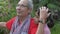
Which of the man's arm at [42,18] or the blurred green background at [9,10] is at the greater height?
the man's arm at [42,18]

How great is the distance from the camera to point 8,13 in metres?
6.28

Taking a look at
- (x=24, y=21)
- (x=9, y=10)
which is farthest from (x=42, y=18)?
(x=9, y=10)

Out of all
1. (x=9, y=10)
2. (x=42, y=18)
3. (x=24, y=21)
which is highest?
(x=42, y=18)

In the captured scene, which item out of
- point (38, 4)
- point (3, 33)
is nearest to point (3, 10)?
point (3, 33)

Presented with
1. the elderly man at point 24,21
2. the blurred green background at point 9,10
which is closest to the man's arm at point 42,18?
the elderly man at point 24,21

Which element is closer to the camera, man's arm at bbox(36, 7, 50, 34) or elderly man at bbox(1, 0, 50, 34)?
man's arm at bbox(36, 7, 50, 34)

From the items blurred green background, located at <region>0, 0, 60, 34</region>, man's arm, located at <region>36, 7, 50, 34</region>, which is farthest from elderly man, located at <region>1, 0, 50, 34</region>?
blurred green background, located at <region>0, 0, 60, 34</region>

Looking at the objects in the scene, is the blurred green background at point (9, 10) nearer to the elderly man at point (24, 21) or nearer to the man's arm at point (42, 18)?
the elderly man at point (24, 21)

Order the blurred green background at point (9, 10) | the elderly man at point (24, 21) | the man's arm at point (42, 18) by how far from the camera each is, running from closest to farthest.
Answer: the man's arm at point (42, 18)
the elderly man at point (24, 21)
the blurred green background at point (9, 10)

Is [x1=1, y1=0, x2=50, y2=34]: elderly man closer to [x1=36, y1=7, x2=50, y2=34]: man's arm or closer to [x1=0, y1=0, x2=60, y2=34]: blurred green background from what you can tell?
[x1=36, y1=7, x2=50, y2=34]: man's arm

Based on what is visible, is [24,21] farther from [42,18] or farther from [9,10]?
[9,10]

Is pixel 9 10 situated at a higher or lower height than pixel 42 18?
lower

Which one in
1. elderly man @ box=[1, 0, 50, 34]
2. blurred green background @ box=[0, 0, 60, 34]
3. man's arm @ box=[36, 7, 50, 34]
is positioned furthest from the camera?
blurred green background @ box=[0, 0, 60, 34]

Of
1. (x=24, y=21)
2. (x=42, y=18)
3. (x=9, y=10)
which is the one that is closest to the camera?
(x=42, y=18)
